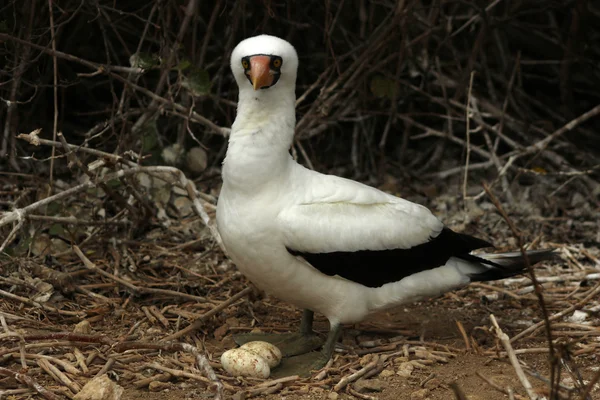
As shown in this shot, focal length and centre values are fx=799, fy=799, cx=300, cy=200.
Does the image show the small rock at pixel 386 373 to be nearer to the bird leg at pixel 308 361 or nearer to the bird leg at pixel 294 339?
the bird leg at pixel 308 361

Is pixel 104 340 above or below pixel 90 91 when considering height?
below

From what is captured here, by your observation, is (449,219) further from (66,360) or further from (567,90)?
(66,360)

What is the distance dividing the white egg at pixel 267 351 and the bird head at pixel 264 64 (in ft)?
3.78

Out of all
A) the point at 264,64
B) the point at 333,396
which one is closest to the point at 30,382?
the point at 333,396

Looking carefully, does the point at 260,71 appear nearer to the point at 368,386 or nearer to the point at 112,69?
the point at 368,386

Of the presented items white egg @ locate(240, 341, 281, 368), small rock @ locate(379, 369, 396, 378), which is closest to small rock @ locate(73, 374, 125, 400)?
white egg @ locate(240, 341, 281, 368)

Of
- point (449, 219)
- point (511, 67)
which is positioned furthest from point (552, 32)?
point (449, 219)

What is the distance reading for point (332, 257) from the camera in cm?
364

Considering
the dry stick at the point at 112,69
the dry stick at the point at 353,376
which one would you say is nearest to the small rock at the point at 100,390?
the dry stick at the point at 353,376

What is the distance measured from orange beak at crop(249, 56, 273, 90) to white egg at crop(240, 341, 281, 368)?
1157 millimetres

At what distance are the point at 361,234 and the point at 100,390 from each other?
4.49 ft

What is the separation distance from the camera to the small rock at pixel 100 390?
303 cm

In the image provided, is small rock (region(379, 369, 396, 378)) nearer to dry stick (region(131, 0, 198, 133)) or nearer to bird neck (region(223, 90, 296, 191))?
bird neck (region(223, 90, 296, 191))

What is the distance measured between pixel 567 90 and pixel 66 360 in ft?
15.1
